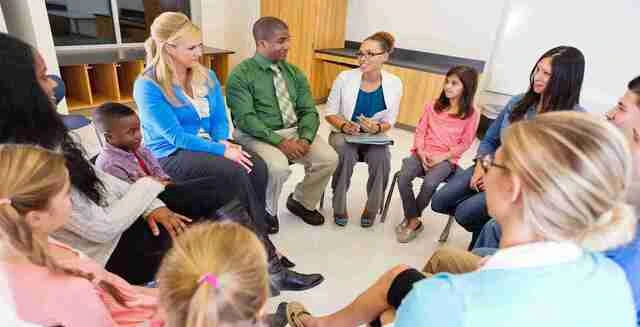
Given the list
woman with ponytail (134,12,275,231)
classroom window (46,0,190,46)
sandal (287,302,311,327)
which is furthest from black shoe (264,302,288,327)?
classroom window (46,0,190,46)

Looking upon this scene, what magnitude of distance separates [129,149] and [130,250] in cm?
44

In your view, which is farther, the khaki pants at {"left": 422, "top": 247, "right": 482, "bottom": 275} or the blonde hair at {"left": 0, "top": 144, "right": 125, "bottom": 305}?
the khaki pants at {"left": 422, "top": 247, "right": 482, "bottom": 275}

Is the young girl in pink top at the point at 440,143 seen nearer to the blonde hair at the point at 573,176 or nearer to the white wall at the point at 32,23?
the blonde hair at the point at 573,176

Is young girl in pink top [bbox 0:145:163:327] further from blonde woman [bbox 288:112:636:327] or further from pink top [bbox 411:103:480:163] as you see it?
pink top [bbox 411:103:480:163]

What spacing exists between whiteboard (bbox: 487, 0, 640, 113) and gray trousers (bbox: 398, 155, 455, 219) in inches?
82.0

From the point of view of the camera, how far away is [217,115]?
2010 millimetres

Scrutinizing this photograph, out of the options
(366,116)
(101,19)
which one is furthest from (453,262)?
(101,19)

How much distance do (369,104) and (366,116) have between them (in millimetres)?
82

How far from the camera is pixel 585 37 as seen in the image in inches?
125

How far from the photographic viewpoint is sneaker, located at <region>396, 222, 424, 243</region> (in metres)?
2.16

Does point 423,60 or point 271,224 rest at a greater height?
point 423,60

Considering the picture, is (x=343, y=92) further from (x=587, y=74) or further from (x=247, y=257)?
(x=587, y=74)

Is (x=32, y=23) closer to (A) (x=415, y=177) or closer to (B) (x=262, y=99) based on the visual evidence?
(B) (x=262, y=99)

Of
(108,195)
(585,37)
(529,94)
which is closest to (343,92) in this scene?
(529,94)
